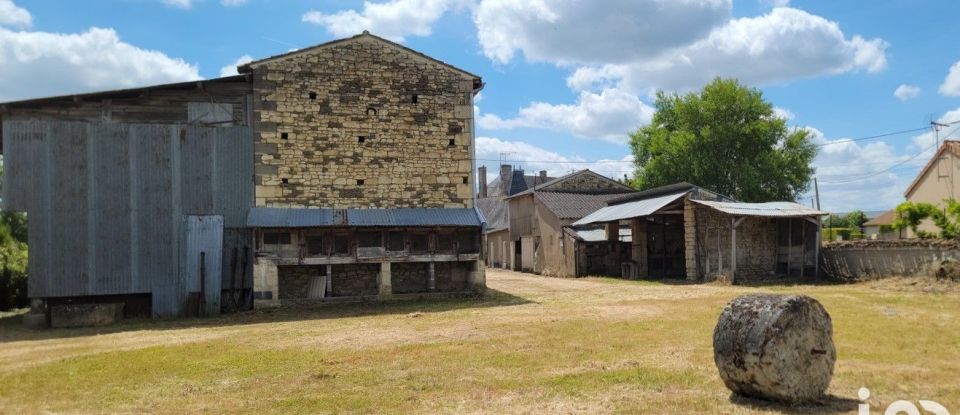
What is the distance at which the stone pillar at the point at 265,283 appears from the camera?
17578 millimetres

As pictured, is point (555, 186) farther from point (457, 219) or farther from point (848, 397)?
point (848, 397)

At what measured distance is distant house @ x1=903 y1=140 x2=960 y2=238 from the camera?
34.9 metres

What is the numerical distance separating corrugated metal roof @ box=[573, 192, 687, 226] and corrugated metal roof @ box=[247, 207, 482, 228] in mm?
9171

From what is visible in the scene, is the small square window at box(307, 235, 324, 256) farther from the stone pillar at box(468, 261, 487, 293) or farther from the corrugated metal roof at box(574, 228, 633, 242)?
the corrugated metal roof at box(574, 228, 633, 242)

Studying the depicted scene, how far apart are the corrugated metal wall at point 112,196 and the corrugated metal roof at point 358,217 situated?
0.74m

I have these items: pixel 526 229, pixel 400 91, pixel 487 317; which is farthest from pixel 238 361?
pixel 526 229

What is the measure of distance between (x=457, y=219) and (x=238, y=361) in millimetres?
10208

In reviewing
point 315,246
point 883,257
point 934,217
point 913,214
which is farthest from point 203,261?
point 913,214

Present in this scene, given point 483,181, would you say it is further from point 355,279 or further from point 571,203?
point 355,279

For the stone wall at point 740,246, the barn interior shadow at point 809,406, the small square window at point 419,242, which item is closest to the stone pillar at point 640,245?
the stone wall at point 740,246

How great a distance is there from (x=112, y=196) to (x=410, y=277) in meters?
8.32

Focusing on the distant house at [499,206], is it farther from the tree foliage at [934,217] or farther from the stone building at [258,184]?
the tree foliage at [934,217]

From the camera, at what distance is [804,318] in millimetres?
6203

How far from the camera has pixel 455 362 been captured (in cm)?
896
